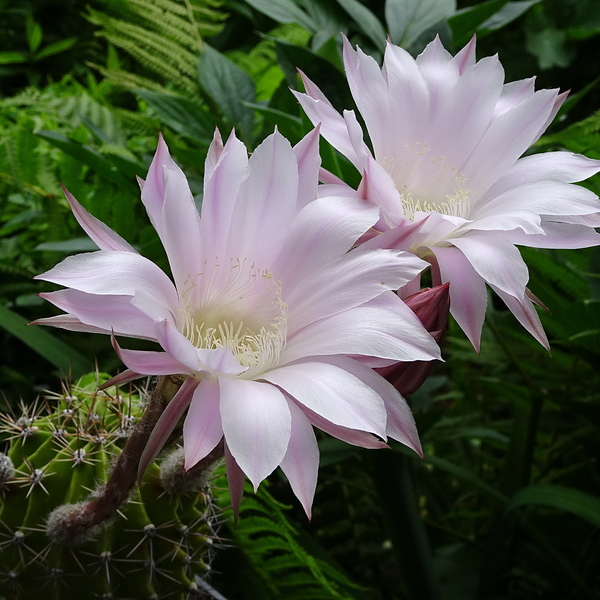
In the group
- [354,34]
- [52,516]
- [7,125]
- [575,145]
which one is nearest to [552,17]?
[354,34]

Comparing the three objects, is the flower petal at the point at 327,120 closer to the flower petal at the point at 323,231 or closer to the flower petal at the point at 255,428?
the flower petal at the point at 323,231

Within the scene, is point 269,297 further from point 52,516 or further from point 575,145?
point 575,145

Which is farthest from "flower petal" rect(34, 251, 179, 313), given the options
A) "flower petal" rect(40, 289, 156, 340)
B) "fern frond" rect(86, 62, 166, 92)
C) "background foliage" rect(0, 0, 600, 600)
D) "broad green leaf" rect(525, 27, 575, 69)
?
"broad green leaf" rect(525, 27, 575, 69)

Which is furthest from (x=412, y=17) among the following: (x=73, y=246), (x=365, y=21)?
(x=73, y=246)

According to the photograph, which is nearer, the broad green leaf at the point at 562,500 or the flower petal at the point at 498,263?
the flower petal at the point at 498,263

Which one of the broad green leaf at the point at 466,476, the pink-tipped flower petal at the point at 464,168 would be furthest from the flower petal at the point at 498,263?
the broad green leaf at the point at 466,476

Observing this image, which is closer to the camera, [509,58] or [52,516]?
[52,516]

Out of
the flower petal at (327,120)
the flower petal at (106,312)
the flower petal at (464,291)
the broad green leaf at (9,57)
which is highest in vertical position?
the flower petal at (327,120)
